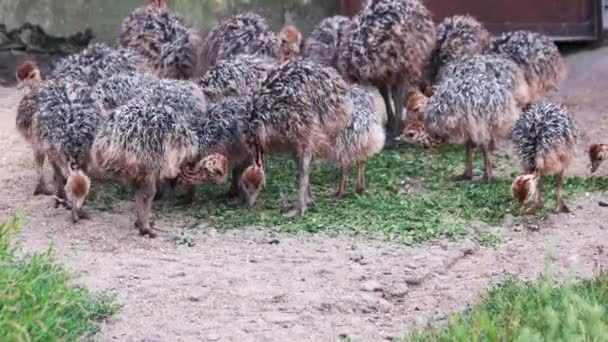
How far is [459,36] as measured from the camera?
9.12 m

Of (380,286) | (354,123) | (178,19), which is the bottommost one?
(380,286)

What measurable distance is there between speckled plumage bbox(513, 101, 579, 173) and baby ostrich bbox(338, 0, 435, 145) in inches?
55.9

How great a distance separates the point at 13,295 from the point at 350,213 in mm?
3028

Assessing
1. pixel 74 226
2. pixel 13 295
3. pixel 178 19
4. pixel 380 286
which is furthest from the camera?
pixel 178 19

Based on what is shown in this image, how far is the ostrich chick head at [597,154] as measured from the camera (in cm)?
783

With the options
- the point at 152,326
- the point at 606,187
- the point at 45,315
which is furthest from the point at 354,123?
the point at 45,315

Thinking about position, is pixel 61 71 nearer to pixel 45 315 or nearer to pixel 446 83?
pixel 446 83

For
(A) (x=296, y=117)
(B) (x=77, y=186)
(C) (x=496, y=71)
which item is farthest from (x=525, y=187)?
(B) (x=77, y=186)

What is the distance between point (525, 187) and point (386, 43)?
1.89 metres

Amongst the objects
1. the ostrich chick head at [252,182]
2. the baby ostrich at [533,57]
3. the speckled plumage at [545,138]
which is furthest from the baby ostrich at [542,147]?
the ostrich chick head at [252,182]

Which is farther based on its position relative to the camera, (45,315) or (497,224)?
(497,224)

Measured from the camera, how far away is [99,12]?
11375 millimetres

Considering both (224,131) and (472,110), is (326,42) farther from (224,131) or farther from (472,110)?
(224,131)

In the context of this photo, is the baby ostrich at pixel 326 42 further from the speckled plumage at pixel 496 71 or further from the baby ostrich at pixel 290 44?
the speckled plumage at pixel 496 71
